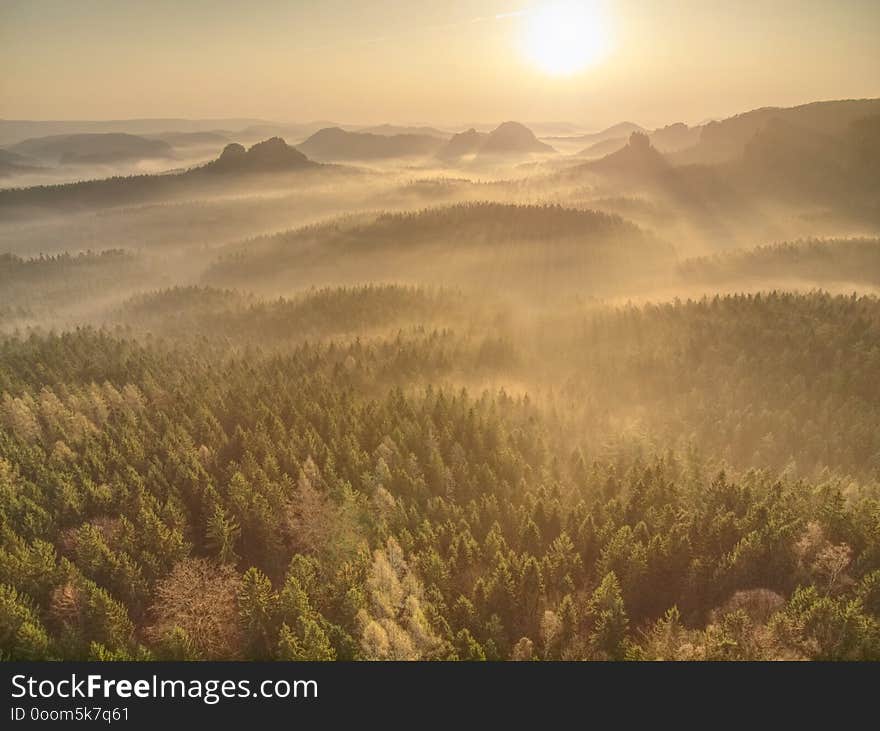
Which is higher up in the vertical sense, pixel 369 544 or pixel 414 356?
pixel 414 356

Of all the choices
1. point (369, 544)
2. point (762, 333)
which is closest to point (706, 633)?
point (369, 544)

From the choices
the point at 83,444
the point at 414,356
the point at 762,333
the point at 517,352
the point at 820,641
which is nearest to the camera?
the point at 820,641

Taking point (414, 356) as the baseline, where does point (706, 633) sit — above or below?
below

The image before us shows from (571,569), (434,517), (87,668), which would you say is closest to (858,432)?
(571,569)

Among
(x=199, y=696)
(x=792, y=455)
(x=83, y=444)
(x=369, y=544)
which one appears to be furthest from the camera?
(x=792, y=455)

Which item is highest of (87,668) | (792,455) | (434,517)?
(87,668)

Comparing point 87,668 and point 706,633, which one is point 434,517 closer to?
point 706,633

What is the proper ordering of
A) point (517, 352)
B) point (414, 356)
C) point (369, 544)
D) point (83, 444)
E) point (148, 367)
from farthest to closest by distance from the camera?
point (517, 352) < point (414, 356) < point (148, 367) < point (83, 444) < point (369, 544)

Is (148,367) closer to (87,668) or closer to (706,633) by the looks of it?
(87,668)

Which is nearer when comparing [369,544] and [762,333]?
[369,544]
